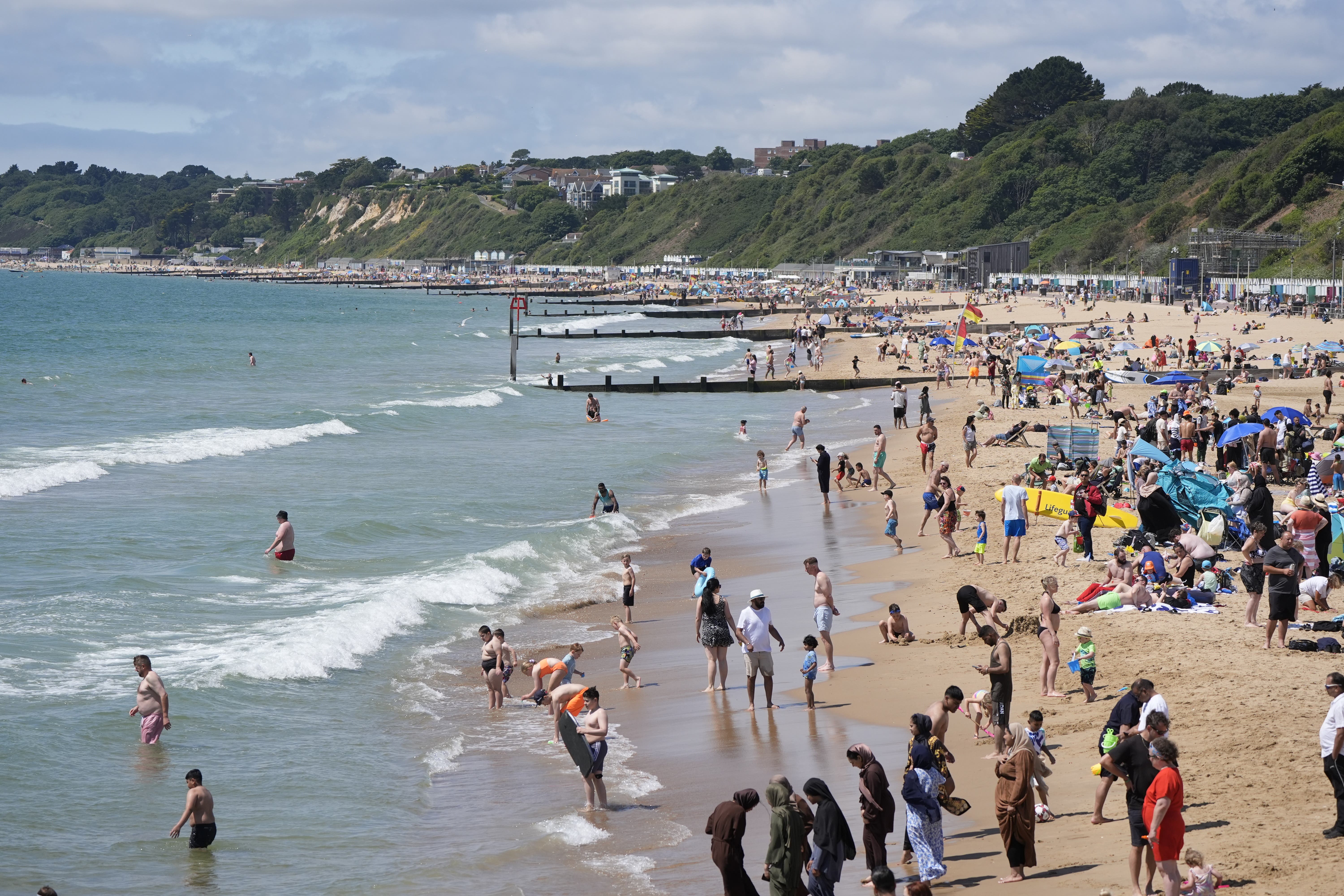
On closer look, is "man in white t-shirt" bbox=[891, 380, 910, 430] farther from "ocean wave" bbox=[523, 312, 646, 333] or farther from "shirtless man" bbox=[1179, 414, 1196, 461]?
"ocean wave" bbox=[523, 312, 646, 333]

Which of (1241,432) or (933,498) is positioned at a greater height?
(1241,432)

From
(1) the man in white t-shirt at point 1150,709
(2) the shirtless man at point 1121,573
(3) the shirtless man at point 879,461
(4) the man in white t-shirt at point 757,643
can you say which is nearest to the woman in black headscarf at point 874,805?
(1) the man in white t-shirt at point 1150,709

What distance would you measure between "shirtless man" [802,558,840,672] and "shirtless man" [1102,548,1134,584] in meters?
3.20

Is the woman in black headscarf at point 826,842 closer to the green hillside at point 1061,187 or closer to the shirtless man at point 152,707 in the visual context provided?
the shirtless man at point 152,707

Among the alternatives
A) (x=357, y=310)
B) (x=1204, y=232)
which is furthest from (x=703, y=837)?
(x=357, y=310)

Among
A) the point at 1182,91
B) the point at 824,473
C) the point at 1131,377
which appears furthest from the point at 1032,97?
the point at 824,473

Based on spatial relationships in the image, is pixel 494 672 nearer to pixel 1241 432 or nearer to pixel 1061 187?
pixel 1241 432

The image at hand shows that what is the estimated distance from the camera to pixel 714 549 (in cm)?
2002

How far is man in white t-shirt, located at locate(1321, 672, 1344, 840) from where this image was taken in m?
7.90

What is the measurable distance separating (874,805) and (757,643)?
4105mm

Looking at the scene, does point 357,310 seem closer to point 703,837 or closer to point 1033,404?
point 1033,404

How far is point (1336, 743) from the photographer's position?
7.95 metres

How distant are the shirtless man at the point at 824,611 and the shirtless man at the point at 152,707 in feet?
20.8

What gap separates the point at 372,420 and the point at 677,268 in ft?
428
